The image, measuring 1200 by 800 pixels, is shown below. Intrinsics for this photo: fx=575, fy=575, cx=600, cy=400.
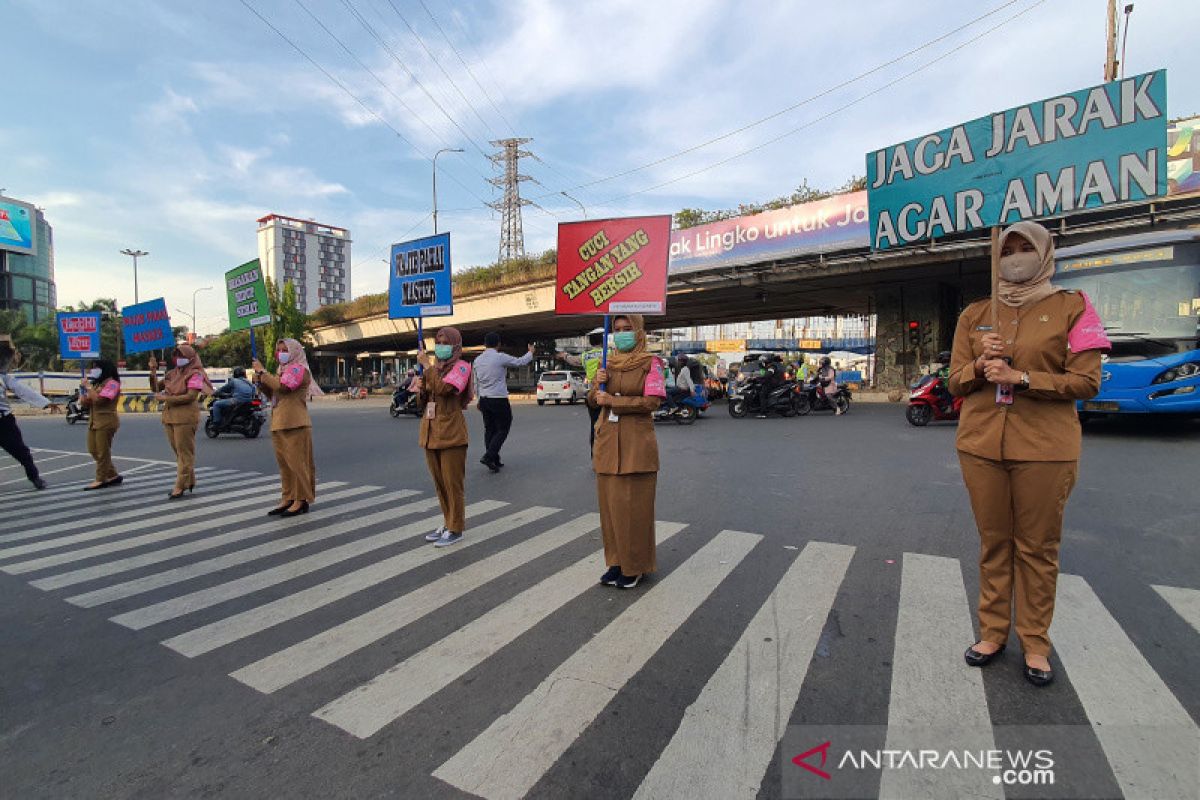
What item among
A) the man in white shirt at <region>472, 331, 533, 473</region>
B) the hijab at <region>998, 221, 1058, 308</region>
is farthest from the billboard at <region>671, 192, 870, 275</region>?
the hijab at <region>998, 221, 1058, 308</region>

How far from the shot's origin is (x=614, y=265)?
17.7 feet

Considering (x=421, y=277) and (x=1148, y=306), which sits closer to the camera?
(x=421, y=277)

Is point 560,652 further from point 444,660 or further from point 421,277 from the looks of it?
point 421,277

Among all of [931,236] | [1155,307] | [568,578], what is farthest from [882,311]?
[568,578]

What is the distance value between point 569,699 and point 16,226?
63.2m

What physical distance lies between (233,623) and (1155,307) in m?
→ 11.7

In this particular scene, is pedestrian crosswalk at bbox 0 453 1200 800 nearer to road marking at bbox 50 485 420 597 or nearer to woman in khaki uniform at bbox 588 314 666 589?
road marking at bbox 50 485 420 597

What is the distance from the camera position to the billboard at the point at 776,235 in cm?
1716

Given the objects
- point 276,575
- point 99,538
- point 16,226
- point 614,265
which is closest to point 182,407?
point 99,538

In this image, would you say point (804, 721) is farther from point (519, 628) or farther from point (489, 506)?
point (489, 506)

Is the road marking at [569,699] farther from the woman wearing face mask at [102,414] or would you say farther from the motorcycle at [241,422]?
the motorcycle at [241,422]

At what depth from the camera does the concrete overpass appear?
14.3m

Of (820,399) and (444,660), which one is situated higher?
(820,399)

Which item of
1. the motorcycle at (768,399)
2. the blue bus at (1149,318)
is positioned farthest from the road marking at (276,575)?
the motorcycle at (768,399)
